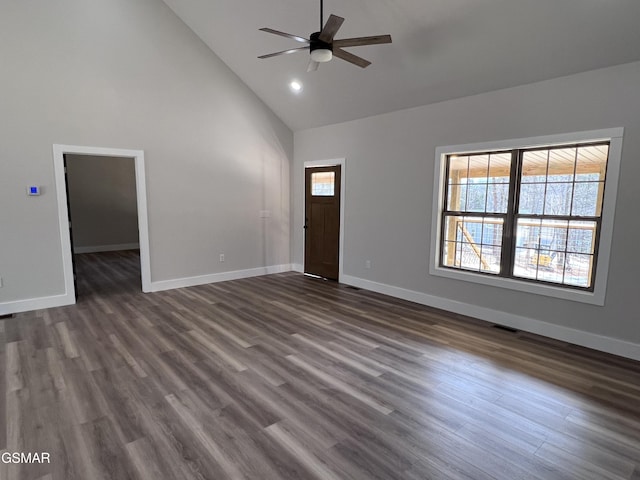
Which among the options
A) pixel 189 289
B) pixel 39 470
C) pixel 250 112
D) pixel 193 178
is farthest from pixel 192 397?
pixel 250 112

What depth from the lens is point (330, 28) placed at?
2.86 m

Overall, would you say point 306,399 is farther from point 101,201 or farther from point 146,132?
point 101,201

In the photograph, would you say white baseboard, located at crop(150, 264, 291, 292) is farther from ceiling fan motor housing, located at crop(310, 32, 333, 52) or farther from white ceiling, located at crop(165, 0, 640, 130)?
ceiling fan motor housing, located at crop(310, 32, 333, 52)

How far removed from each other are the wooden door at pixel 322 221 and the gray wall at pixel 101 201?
5.24 metres

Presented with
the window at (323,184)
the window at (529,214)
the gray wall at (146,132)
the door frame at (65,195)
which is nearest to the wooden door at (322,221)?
the window at (323,184)

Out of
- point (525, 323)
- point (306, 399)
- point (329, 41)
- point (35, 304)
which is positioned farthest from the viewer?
point (35, 304)

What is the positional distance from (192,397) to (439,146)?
413 cm

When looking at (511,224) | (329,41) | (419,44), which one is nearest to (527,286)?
(511,224)

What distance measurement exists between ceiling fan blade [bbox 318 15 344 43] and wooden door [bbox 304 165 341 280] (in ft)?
10.1

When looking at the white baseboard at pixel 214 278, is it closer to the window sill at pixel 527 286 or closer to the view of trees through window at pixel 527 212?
the window sill at pixel 527 286

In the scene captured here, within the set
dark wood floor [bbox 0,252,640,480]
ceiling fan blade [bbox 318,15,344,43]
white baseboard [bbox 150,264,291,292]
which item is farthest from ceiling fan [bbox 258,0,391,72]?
white baseboard [bbox 150,264,291,292]

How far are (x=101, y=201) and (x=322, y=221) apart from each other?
647cm

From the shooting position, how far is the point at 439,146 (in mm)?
4613

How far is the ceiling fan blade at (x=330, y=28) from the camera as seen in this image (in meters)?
2.70
